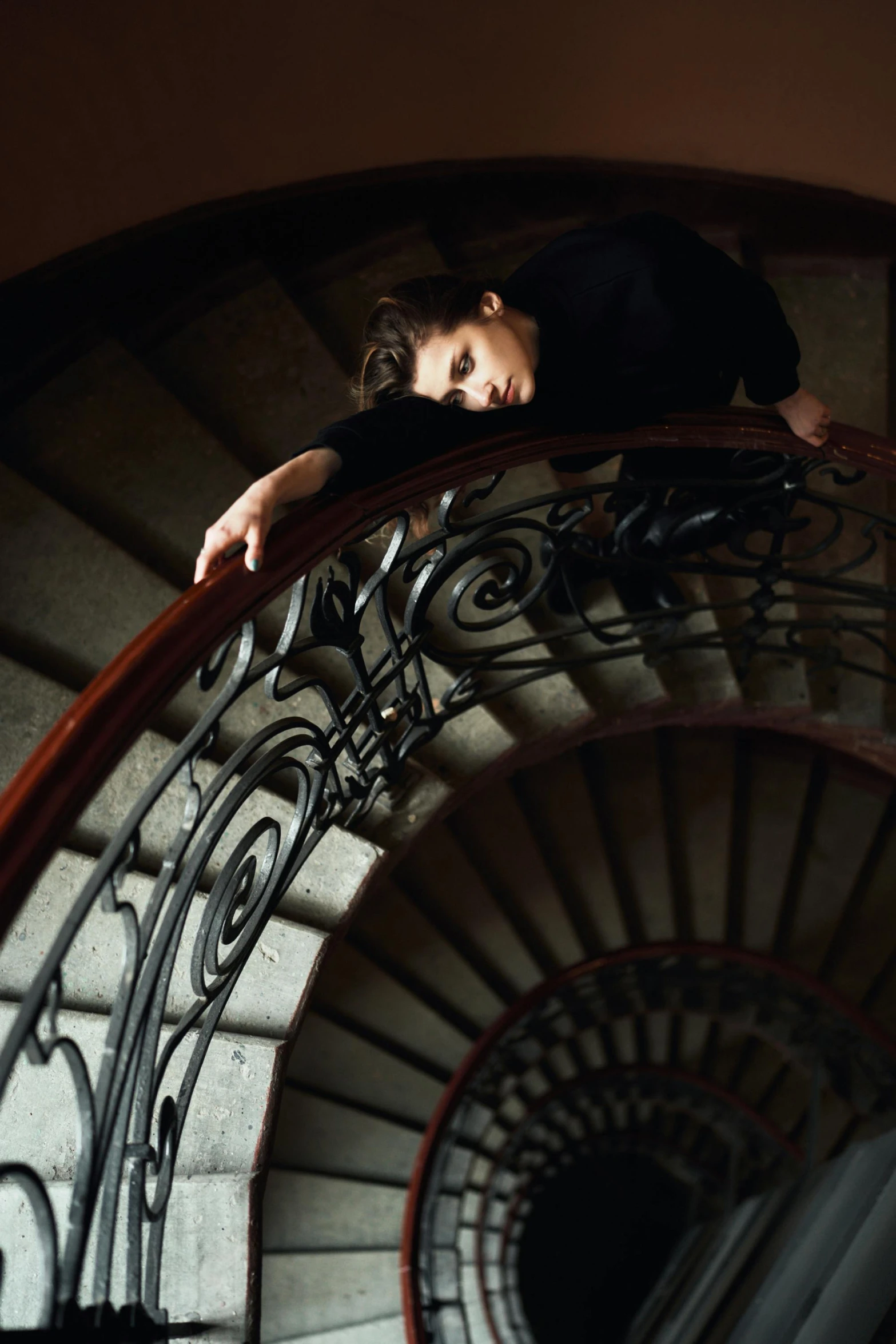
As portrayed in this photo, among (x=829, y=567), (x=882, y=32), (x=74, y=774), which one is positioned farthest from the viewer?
(x=829, y=567)

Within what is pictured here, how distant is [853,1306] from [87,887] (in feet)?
8.28

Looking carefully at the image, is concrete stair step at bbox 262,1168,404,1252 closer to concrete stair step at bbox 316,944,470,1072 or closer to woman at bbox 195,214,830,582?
concrete stair step at bbox 316,944,470,1072

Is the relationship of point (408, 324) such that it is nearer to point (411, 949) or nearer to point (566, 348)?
point (566, 348)

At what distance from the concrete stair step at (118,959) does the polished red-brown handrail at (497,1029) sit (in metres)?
2.02

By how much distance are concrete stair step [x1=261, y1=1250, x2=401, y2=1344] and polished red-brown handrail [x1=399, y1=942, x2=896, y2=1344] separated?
13cm

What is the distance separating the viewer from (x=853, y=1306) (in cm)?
260

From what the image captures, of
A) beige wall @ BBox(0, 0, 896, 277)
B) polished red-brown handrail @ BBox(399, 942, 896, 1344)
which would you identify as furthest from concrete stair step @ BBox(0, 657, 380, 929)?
polished red-brown handrail @ BBox(399, 942, 896, 1344)

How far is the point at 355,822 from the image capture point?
2.84 meters

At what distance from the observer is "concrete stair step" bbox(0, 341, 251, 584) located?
9.69ft

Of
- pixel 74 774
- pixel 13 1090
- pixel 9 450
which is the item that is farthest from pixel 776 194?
pixel 13 1090

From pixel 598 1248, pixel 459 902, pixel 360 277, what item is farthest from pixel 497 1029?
pixel 598 1248

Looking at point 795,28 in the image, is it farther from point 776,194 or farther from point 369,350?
point 369,350

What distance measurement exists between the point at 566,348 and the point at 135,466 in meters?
1.59

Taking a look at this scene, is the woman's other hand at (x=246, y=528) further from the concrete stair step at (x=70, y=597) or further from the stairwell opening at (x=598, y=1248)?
the stairwell opening at (x=598, y=1248)
